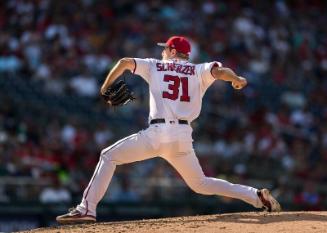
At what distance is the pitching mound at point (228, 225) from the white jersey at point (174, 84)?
36.9 inches

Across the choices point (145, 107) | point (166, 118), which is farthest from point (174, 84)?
point (145, 107)

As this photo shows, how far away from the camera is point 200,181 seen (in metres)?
8.48

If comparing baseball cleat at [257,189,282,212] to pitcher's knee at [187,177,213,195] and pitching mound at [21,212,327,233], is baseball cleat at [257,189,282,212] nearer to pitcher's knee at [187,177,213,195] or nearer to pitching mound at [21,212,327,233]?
pitching mound at [21,212,327,233]

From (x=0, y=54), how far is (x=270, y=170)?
504 centimetres

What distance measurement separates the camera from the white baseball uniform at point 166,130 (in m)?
8.25

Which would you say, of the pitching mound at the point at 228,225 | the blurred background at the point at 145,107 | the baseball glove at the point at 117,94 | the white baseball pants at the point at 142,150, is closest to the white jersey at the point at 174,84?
the white baseball pants at the point at 142,150

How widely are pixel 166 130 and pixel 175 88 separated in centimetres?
38

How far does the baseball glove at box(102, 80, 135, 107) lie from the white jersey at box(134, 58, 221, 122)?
278mm

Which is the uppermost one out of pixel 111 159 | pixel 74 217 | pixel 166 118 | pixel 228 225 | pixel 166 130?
pixel 166 118

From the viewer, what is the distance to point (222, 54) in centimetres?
1811

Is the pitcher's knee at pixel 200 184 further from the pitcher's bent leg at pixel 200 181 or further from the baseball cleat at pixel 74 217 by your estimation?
the baseball cleat at pixel 74 217

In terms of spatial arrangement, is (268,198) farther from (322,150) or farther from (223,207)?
(322,150)

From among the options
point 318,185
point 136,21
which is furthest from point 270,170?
point 136,21

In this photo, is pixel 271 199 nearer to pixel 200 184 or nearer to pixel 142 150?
pixel 200 184
